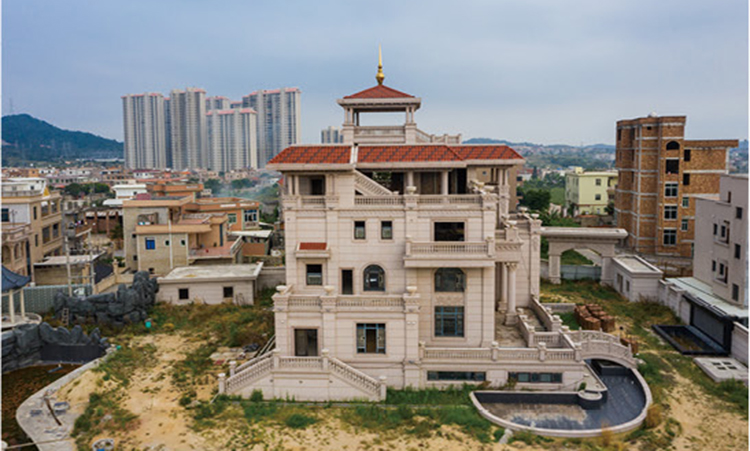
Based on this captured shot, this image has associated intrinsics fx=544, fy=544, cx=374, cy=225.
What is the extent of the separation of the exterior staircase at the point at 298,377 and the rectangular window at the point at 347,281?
356cm

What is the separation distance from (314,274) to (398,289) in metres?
3.82

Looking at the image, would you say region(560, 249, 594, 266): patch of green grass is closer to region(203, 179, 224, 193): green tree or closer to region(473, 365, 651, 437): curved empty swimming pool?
region(473, 365, 651, 437): curved empty swimming pool

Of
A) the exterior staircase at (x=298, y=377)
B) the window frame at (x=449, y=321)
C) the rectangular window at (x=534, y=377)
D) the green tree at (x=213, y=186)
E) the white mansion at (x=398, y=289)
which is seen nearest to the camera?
the exterior staircase at (x=298, y=377)

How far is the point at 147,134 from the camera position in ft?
513

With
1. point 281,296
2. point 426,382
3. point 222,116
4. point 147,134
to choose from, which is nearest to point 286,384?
point 281,296

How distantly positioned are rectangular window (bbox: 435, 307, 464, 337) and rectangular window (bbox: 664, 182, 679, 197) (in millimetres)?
32413

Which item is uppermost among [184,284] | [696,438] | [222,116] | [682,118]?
[222,116]

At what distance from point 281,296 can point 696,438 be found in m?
15.8

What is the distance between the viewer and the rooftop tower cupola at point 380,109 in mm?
28234

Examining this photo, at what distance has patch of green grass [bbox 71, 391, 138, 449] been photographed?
19156 millimetres

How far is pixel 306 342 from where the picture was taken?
74.6ft

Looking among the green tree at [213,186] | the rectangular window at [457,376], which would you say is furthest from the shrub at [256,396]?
the green tree at [213,186]

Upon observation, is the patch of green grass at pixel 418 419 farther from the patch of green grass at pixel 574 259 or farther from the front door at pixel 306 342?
the patch of green grass at pixel 574 259

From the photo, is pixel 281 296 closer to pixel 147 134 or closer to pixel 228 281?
pixel 228 281
